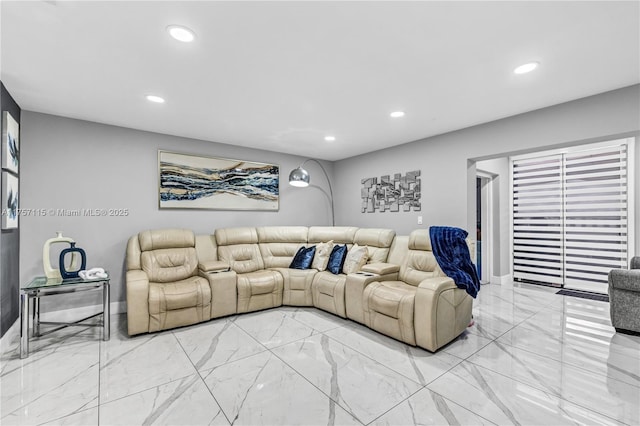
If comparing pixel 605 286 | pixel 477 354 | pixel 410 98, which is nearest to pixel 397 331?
pixel 477 354

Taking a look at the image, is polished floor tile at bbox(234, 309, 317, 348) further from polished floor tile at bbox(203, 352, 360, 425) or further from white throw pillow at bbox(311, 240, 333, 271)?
white throw pillow at bbox(311, 240, 333, 271)

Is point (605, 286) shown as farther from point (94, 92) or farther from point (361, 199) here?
point (94, 92)

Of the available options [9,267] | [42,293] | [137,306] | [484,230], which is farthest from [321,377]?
[484,230]

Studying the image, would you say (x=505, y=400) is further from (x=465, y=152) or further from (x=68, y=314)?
(x=68, y=314)

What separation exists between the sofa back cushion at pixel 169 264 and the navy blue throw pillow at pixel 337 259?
1.84m

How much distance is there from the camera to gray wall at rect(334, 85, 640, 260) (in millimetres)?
2787

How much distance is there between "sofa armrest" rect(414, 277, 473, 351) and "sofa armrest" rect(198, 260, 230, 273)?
7.82 feet

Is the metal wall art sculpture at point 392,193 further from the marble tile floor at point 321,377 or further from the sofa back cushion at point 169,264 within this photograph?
the sofa back cushion at point 169,264

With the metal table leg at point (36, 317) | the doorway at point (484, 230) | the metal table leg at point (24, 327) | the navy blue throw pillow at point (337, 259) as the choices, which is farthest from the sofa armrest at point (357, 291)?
the metal table leg at point (36, 317)

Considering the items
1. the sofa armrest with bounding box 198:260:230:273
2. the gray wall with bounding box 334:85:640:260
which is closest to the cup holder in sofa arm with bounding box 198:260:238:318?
the sofa armrest with bounding box 198:260:230:273

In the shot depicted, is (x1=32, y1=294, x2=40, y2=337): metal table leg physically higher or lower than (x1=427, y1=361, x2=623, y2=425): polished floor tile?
higher

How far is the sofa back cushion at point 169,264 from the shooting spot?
11.7 ft

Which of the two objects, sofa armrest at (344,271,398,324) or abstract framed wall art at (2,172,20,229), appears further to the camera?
sofa armrest at (344,271,398,324)

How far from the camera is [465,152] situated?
12.8ft
